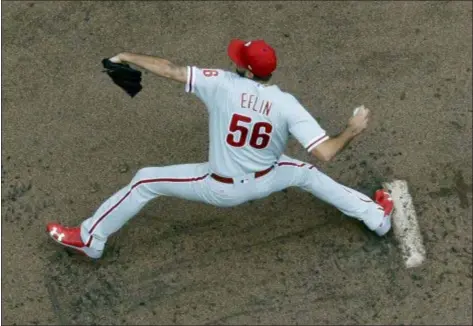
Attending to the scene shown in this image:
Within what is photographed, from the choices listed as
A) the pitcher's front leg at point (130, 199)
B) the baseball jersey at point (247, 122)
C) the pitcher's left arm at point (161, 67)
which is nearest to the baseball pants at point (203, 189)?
the pitcher's front leg at point (130, 199)

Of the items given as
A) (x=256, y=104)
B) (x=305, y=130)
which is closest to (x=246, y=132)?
(x=256, y=104)

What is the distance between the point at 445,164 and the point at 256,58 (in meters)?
1.94

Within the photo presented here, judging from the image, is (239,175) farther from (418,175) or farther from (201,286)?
(418,175)

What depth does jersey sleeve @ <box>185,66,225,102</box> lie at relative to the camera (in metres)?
4.16

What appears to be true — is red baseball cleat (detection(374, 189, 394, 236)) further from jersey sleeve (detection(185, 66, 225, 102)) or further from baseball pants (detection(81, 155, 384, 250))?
jersey sleeve (detection(185, 66, 225, 102))

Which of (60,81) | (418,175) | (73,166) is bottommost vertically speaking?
(418,175)

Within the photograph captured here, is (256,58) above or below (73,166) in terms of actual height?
above

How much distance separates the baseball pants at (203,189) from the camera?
14.3ft

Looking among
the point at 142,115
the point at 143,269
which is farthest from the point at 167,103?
the point at 143,269

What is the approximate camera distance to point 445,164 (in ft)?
17.1

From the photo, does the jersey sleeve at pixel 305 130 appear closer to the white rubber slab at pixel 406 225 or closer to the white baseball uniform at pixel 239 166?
the white baseball uniform at pixel 239 166

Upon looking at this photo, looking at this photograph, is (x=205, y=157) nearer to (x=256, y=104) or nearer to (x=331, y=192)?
(x=331, y=192)

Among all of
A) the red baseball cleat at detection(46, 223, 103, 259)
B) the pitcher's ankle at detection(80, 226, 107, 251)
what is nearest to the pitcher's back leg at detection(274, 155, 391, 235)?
the pitcher's ankle at detection(80, 226, 107, 251)

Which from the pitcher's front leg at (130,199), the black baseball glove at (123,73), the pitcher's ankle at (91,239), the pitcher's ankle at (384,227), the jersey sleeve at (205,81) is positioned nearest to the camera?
the jersey sleeve at (205,81)
